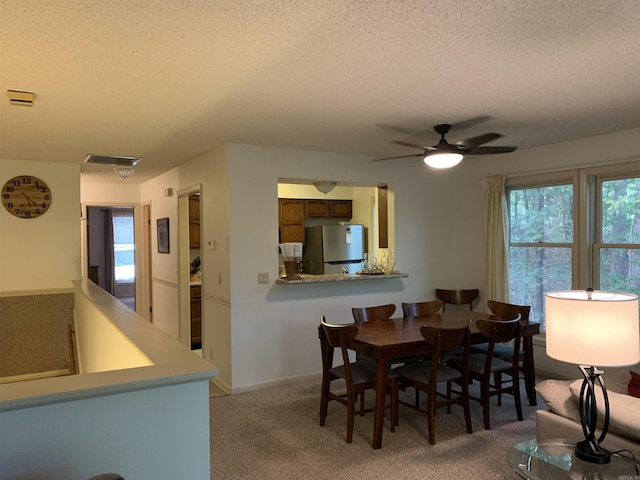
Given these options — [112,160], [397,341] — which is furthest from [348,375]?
[112,160]

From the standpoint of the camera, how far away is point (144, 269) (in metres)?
7.40

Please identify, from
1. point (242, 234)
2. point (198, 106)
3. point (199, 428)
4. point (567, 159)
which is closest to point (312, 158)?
point (242, 234)

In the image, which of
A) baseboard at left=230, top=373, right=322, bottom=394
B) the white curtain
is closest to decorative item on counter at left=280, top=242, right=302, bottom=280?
baseboard at left=230, top=373, right=322, bottom=394

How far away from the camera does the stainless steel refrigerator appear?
6562 millimetres

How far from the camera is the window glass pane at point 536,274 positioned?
472cm

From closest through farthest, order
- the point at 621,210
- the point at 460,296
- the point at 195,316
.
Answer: the point at 621,210, the point at 460,296, the point at 195,316

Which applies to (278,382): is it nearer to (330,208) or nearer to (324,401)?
(324,401)

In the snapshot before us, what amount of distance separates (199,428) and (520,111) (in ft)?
9.97

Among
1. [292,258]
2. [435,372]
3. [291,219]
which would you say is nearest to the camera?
[435,372]

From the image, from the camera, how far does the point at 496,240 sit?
508 centimetres

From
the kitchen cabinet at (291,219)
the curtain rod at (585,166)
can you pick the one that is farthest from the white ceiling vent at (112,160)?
the curtain rod at (585,166)

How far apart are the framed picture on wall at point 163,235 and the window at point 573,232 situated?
425 centimetres

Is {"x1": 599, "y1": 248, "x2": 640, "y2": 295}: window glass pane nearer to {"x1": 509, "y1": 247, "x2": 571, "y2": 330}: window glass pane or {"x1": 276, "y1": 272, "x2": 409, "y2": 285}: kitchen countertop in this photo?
{"x1": 509, "y1": 247, "x2": 571, "y2": 330}: window glass pane

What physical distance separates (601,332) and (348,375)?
1768 mm
